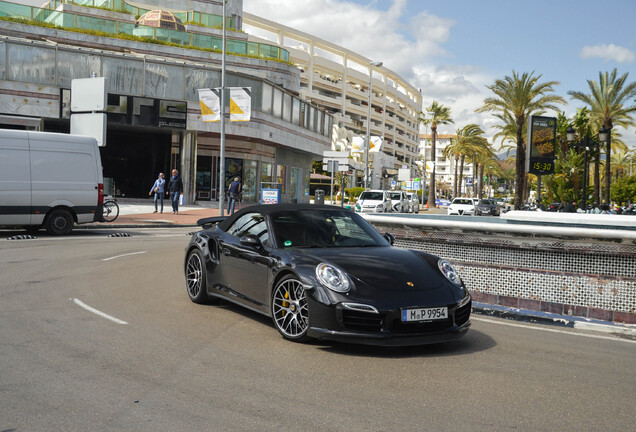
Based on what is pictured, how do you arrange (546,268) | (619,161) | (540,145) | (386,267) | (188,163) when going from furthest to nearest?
(619,161), (188,163), (540,145), (546,268), (386,267)

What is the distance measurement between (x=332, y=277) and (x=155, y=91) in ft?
111

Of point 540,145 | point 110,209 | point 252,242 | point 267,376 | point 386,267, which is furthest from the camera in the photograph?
point 540,145

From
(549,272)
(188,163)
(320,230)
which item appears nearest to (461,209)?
(188,163)

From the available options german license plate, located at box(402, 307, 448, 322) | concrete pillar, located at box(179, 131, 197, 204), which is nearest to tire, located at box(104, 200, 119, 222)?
concrete pillar, located at box(179, 131, 197, 204)

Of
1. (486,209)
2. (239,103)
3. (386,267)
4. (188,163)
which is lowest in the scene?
(486,209)

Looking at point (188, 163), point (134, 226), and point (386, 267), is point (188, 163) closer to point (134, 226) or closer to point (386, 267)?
point (134, 226)

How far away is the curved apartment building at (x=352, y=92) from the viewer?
89.4 m

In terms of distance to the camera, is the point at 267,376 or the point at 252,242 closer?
the point at 267,376

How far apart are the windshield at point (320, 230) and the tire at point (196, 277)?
1449mm

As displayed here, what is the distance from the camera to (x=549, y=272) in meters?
8.21

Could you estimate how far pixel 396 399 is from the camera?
178 inches

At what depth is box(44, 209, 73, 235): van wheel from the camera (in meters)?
17.1

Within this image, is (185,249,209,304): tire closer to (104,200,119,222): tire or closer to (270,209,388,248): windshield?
(270,209,388,248): windshield

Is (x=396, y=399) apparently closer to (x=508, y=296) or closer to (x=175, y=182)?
(x=508, y=296)
